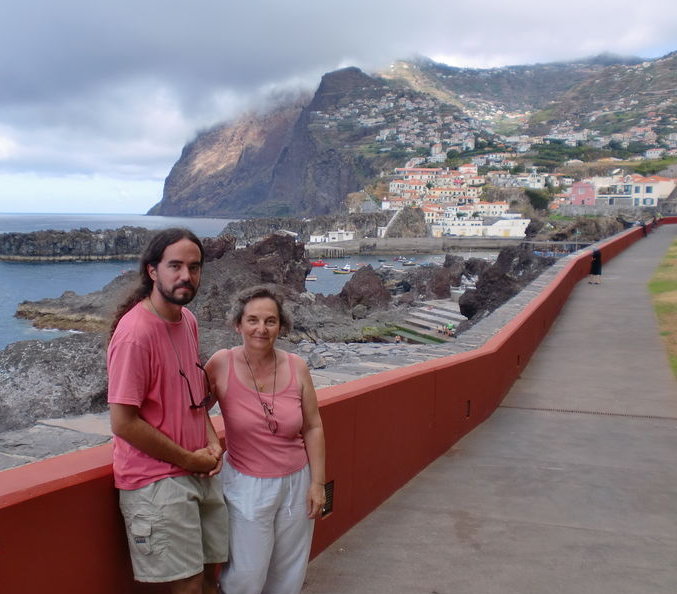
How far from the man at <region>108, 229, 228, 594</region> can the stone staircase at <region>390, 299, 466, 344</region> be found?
72.6 feet

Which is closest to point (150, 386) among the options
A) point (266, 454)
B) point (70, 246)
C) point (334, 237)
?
point (266, 454)

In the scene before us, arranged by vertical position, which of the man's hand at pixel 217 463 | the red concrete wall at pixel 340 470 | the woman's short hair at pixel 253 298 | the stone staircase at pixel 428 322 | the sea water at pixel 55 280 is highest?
the woman's short hair at pixel 253 298

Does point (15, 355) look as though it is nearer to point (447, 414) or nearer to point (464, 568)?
point (447, 414)

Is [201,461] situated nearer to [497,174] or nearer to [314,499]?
[314,499]

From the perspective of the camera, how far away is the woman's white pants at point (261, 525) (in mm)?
2299

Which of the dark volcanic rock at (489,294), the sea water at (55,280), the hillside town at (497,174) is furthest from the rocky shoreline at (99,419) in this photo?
the hillside town at (497,174)

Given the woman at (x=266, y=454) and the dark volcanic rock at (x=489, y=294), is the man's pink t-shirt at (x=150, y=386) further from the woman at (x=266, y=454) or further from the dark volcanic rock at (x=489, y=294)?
the dark volcanic rock at (x=489, y=294)

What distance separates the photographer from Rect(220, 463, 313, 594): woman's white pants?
230 cm

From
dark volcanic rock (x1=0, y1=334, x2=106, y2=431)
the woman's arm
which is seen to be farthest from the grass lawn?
dark volcanic rock (x1=0, y1=334, x2=106, y2=431)

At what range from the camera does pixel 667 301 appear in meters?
12.8

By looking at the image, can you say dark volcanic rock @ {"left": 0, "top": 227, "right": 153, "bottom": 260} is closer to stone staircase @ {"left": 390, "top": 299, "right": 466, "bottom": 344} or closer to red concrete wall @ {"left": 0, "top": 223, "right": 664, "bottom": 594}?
stone staircase @ {"left": 390, "top": 299, "right": 466, "bottom": 344}

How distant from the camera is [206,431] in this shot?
2.23 m

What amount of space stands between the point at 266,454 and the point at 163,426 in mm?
417

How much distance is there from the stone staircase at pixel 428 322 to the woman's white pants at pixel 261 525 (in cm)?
2181
